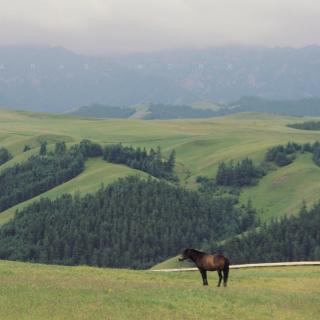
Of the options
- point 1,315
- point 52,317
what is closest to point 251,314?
point 52,317

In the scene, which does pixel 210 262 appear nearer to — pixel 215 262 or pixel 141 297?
pixel 215 262

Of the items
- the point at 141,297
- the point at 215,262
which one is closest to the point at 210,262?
the point at 215,262

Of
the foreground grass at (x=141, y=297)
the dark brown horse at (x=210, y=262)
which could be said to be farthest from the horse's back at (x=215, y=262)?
the foreground grass at (x=141, y=297)

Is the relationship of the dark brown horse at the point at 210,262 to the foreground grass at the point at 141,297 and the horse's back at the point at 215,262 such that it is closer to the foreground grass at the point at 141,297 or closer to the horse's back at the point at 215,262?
the horse's back at the point at 215,262

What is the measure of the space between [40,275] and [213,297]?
13546 mm

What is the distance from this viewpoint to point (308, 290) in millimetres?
48125

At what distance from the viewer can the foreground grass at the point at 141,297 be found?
116ft

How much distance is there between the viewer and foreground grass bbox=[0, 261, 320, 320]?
35219 millimetres

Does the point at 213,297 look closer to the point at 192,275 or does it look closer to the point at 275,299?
the point at 275,299

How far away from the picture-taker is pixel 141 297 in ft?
127

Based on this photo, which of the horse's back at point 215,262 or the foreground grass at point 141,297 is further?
the horse's back at point 215,262

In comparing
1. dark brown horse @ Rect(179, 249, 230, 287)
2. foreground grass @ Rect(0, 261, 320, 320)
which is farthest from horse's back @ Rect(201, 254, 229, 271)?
foreground grass @ Rect(0, 261, 320, 320)

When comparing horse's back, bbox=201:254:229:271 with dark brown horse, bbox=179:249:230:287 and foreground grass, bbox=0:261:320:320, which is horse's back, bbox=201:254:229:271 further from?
foreground grass, bbox=0:261:320:320

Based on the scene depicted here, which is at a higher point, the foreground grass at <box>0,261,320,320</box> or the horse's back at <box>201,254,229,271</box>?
the horse's back at <box>201,254,229,271</box>
